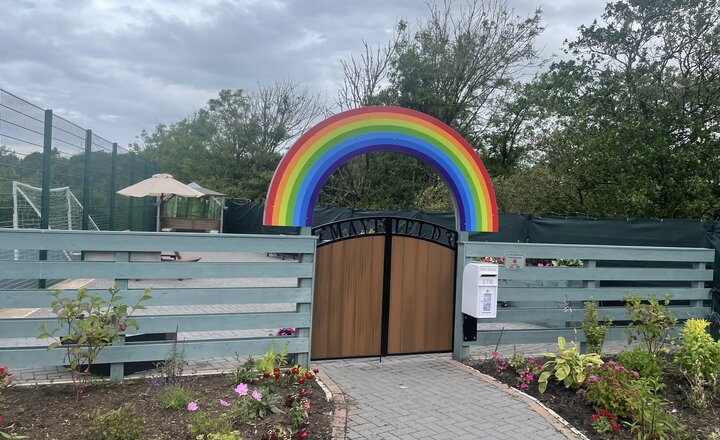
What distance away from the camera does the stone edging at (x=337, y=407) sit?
4.39 m

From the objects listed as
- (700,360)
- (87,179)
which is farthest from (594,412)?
(87,179)

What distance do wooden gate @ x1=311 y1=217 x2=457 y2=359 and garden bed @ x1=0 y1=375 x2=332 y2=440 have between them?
1253mm

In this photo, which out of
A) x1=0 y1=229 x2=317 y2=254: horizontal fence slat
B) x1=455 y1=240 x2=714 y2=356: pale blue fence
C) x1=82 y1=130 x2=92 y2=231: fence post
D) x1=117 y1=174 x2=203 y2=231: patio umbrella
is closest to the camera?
x1=0 y1=229 x2=317 y2=254: horizontal fence slat

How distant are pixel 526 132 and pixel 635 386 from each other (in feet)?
82.6

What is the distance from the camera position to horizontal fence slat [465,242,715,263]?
22.2 feet

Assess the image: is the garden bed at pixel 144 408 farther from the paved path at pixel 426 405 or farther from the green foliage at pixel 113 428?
the paved path at pixel 426 405

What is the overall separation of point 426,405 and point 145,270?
3013 mm

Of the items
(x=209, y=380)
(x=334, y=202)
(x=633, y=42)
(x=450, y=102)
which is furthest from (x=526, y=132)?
(x=209, y=380)

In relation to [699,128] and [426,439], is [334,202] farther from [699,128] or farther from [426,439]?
A: [426,439]

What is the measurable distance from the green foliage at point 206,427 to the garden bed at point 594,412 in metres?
3.08

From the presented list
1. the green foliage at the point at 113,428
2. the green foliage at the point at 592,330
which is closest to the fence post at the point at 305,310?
the green foliage at the point at 113,428

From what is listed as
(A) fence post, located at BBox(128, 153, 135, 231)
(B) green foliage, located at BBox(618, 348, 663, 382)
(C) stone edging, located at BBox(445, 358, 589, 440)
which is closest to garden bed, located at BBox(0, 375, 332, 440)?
(C) stone edging, located at BBox(445, 358, 589, 440)

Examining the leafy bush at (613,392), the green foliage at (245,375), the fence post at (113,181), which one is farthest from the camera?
the fence post at (113,181)

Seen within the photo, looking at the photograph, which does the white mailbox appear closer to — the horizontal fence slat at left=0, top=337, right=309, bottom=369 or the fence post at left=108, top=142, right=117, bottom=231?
the horizontal fence slat at left=0, top=337, right=309, bottom=369
